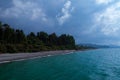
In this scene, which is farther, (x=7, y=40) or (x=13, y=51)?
(x=7, y=40)

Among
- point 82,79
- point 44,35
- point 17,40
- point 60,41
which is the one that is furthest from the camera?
point 60,41

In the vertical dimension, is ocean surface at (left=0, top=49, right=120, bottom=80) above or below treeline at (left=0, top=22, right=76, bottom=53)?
below

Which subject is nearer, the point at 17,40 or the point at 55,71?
the point at 55,71

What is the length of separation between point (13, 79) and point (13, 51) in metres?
59.4

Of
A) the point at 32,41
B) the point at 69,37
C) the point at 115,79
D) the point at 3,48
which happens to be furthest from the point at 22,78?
the point at 69,37

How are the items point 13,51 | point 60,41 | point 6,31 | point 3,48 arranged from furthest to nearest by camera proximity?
point 60,41 < point 6,31 < point 13,51 < point 3,48

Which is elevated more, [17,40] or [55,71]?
[17,40]

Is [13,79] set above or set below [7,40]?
below

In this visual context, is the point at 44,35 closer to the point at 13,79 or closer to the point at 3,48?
the point at 3,48

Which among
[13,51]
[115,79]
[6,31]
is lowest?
[115,79]

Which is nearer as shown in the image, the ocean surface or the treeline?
the ocean surface

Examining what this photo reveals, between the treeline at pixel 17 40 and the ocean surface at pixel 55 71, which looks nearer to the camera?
the ocean surface at pixel 55 71

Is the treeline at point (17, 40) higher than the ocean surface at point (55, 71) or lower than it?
higher

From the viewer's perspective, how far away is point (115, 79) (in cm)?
3303
